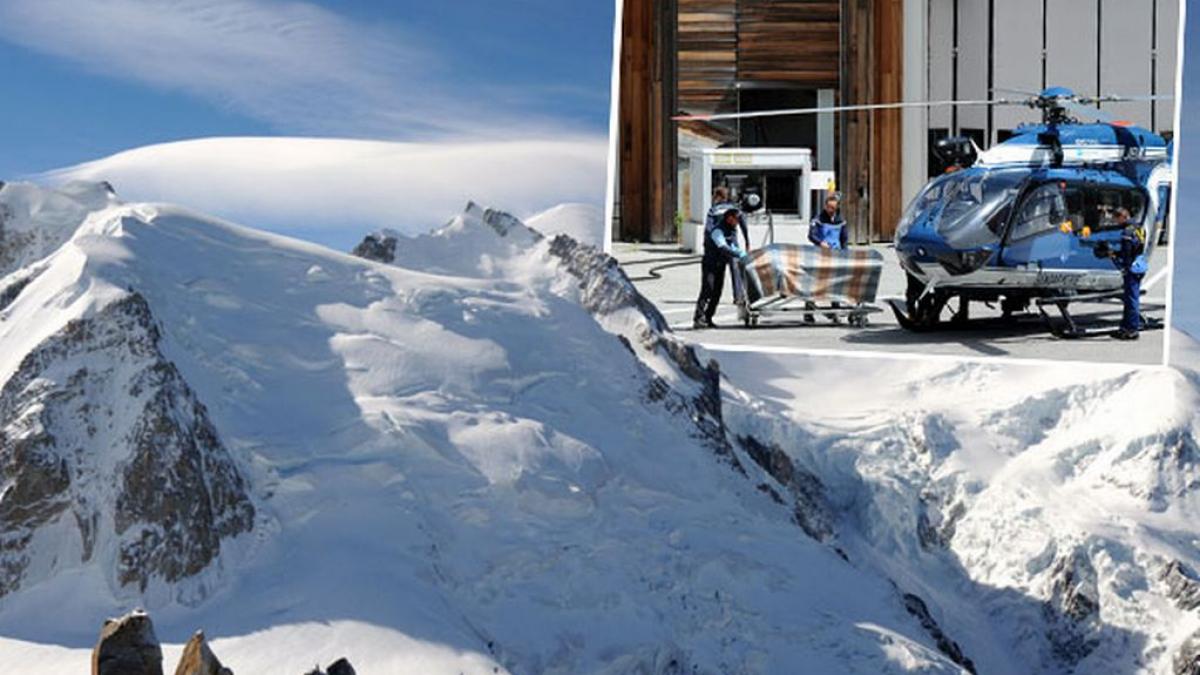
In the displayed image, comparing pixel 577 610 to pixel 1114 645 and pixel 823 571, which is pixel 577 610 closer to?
pixel 823 571

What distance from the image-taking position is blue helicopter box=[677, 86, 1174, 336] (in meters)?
22.4

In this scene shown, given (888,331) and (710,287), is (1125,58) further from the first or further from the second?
(710,287)

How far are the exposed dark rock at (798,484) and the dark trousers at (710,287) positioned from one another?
3640 centimetres

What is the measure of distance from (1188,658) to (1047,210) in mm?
48357

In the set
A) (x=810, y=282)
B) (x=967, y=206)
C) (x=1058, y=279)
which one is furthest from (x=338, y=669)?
(x=1058, y=279)

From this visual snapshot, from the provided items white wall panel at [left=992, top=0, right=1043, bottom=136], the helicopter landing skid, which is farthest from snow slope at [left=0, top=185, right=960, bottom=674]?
the helicopter landing skid

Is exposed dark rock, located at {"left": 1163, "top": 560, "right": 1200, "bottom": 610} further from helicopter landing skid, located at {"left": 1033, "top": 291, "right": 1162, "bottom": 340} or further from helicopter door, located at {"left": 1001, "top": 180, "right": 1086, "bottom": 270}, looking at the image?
helicopter landing skid, located at {"left": 1033, "top": 291, "right": 1162, "bottom": 340}

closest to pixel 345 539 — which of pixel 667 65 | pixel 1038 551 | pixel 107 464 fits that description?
pixel 107 464

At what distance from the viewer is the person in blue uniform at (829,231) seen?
25219mm

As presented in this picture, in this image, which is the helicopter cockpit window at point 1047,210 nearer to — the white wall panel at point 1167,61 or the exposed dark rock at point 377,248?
the white wall panel at point 1167,61

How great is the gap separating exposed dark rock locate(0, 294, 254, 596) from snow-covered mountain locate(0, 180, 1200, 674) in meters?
0.06

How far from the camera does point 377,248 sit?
56.6 m

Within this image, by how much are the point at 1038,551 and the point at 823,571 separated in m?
30.7

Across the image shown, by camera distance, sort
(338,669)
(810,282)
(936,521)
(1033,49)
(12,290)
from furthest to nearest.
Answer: (936,521), (12,290), (1033,49), (338,669), (810,282)
